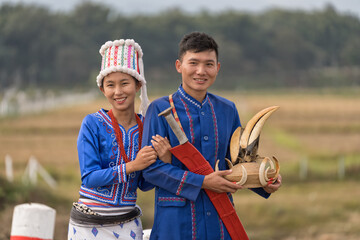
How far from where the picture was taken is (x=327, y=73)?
28.4m

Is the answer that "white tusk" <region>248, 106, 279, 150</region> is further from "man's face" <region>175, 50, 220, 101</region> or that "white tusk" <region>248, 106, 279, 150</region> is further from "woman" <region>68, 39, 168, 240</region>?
"woman" <region>68, 39, 168, 240</region>

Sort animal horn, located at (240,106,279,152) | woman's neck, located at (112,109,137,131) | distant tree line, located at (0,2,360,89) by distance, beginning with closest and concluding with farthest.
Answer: animal horn, located at (240,106,279,152), woman's neck, located at (112,109,137,131), distant tree line, located at (0,2,360,89)

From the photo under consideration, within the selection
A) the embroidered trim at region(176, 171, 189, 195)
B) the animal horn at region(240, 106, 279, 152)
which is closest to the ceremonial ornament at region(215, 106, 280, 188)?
the animal horn at region(240, 106, 279, 152)

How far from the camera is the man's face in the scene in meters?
2.44

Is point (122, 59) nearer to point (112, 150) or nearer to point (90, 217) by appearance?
point (112, 150)

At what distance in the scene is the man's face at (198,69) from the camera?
2443 mm

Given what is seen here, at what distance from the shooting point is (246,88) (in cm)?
3072

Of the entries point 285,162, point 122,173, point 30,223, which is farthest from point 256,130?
point 285,162

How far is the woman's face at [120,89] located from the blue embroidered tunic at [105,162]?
0.10 m

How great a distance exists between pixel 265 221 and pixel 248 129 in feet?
30.1

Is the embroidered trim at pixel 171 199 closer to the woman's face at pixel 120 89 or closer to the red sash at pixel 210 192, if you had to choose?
the red sash at pixel 210 192

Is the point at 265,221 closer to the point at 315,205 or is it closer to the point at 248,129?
the point at 315,205

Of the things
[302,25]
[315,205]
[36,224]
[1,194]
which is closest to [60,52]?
[302,25]

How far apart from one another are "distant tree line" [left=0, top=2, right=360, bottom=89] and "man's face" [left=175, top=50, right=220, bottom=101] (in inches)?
930
